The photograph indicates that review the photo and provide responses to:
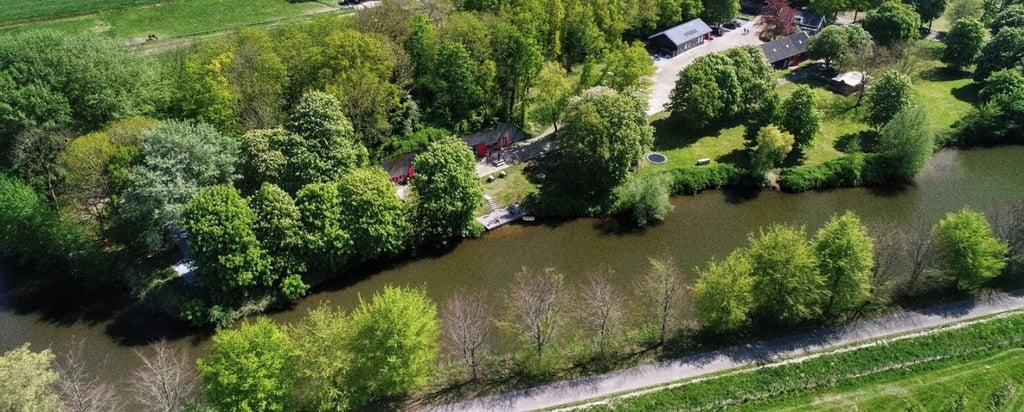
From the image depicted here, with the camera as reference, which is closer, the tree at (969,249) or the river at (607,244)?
the tree at (969,249)

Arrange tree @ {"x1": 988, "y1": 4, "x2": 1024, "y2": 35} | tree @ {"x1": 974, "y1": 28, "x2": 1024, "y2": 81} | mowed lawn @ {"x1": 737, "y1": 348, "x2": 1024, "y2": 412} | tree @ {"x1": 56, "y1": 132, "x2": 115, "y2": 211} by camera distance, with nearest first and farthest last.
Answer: mowed lawn @ {"x1": 737, "y1": 348, "x2": 1024, "y2": 412} → tree @ {"x1": 56, "y1": 132, "x2": 115, "y2": 211} → tree @ {"x1": 974, "y1": 28, "x2": 1024, "y2": 81} → tree @ {"x1": 988, "y1": 4, "x2": 1024, "y2": 35}

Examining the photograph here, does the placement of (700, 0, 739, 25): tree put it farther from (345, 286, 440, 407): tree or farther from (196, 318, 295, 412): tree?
(196, 318, 295, 412): tree

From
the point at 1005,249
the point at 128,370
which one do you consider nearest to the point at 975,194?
the point at 1005,249

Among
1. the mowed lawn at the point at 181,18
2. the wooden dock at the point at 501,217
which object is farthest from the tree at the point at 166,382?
the mowed lawn at the point at 181,18

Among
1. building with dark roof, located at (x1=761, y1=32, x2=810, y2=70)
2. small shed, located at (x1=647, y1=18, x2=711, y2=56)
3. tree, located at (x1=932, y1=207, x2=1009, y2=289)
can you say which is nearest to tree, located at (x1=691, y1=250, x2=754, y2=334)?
tree, located at (x1=932, y1=207, x2=1009, y2=289)

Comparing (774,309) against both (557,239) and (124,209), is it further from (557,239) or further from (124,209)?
(124,209)

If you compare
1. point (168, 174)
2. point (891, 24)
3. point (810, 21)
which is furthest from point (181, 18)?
point (891, 24)

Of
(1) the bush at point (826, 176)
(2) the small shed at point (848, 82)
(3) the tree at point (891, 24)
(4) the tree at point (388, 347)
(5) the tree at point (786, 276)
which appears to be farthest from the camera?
(3) the tree at point (891, 24)

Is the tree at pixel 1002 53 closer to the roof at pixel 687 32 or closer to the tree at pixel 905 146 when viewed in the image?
the tree at pixel 905 146
